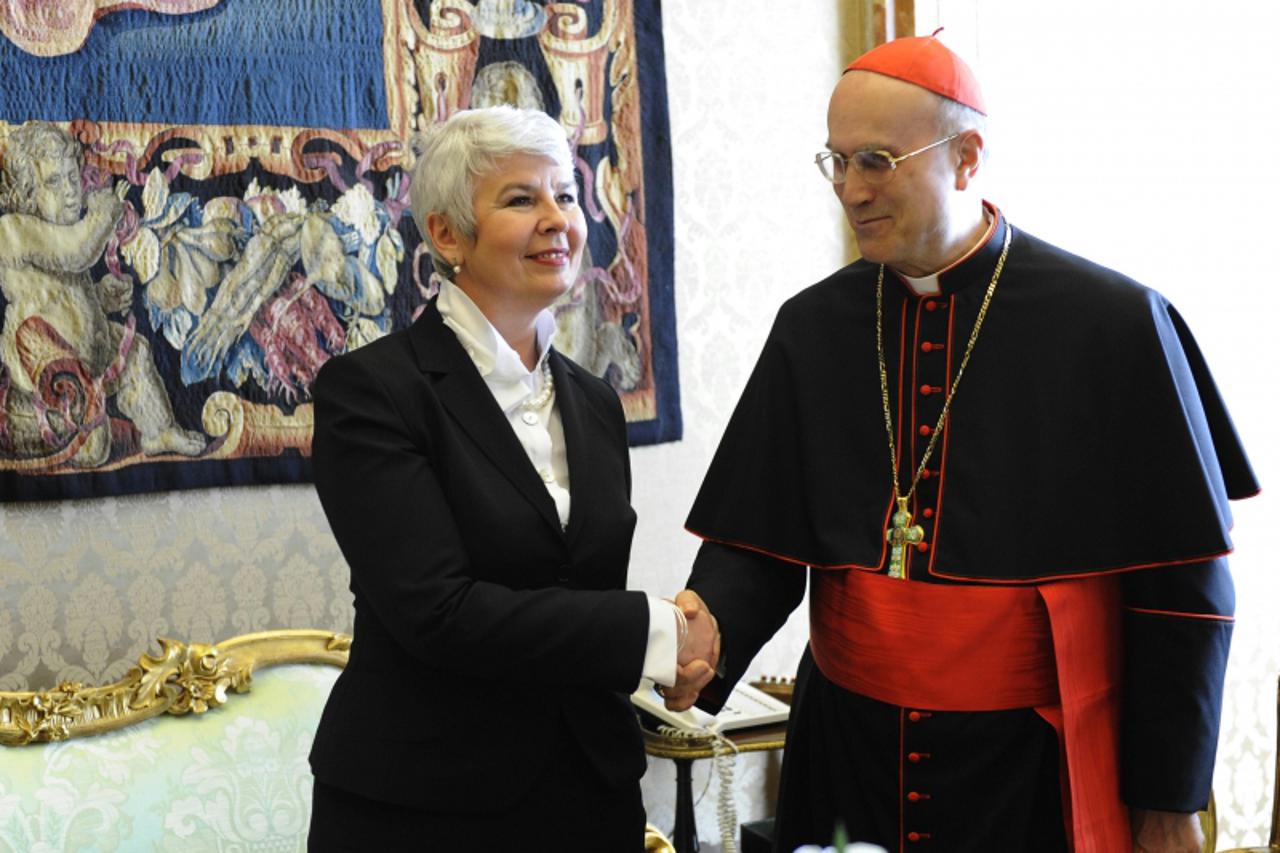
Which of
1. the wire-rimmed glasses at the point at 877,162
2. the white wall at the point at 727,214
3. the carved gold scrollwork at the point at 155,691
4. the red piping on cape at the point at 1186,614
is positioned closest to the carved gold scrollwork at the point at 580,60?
the white wall at the point at 727,214

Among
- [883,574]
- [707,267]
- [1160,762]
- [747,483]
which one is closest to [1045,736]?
[1160,762]

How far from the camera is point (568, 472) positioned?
214 centimetres

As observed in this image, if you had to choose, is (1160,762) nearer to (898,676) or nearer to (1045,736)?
(1045,736)

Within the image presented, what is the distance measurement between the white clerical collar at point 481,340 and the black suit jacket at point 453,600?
1.4 inches

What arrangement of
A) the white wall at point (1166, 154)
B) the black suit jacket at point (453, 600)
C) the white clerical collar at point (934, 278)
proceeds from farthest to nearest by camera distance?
the white wall at point (1166, 154) < the white clerical collar at point (934, 278) < the black suit jacket at point (453, 600)

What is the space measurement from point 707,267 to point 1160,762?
5.89 ft

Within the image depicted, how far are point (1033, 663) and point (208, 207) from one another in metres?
1.88

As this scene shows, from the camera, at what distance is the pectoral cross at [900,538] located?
217cm

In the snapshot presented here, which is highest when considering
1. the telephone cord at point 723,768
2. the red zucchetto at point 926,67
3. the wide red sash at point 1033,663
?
the red zucchetto at point 926,67

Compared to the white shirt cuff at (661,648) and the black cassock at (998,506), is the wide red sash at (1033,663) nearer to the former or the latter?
the black cassock at (998,506)

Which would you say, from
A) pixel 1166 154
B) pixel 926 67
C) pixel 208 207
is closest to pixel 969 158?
pixel 926 67

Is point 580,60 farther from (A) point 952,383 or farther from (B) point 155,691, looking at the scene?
(B) point 155,691

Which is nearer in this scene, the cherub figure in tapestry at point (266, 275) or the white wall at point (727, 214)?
the cherub figure in tapestry at point (266, 275)

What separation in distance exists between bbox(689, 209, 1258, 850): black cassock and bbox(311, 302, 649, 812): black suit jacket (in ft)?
1.21
